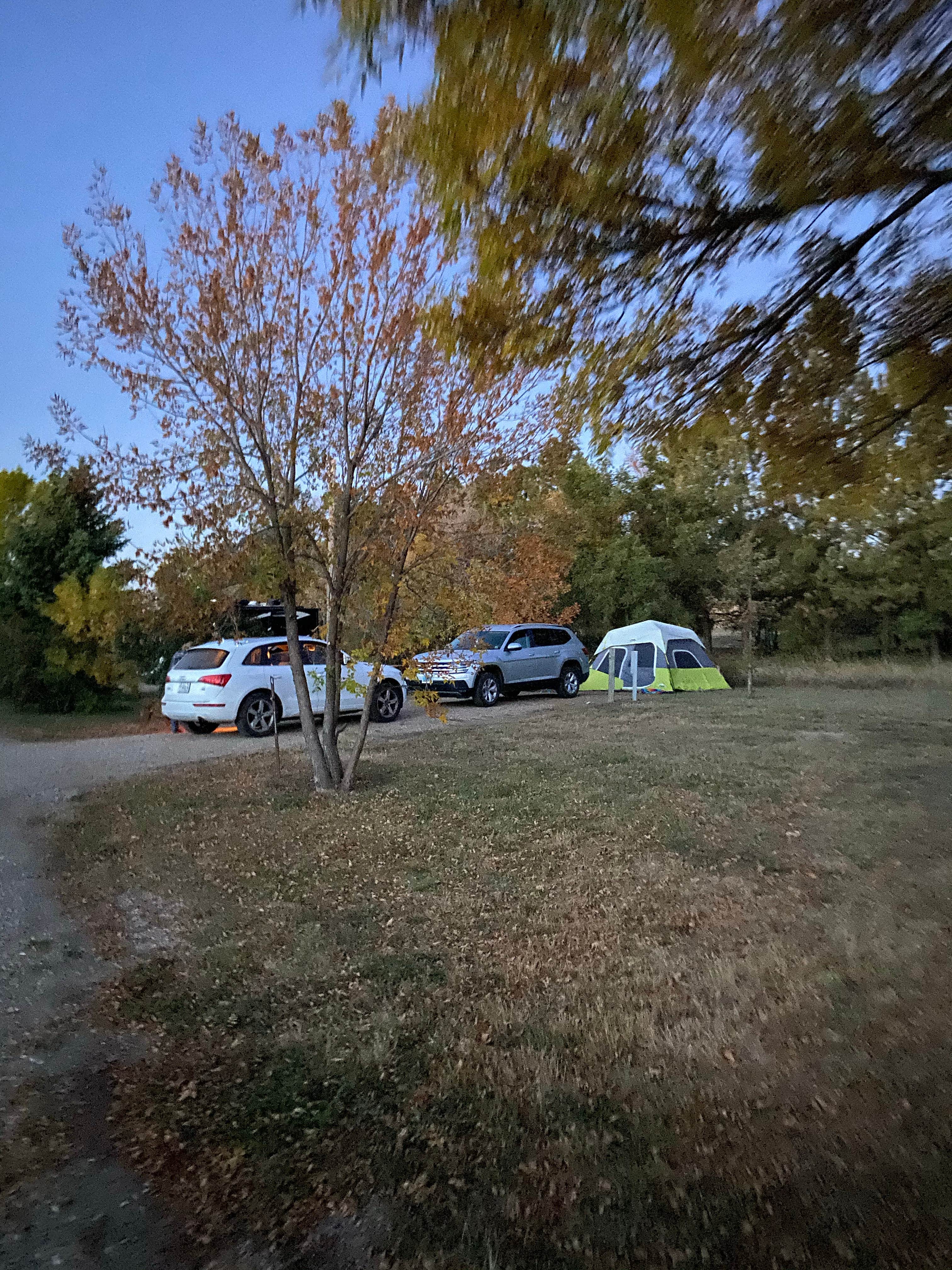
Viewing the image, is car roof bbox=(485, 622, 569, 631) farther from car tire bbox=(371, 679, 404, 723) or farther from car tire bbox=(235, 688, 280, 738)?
car tire bbox=(235, 688, 280, 738)

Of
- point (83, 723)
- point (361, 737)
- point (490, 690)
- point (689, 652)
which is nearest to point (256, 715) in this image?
point (83, 723)

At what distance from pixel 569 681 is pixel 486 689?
3120 millimetres

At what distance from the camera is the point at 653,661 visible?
2134cm

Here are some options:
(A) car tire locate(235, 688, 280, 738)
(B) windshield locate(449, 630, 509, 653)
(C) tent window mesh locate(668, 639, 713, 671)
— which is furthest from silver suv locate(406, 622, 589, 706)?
(A) car tire locate(235, 688, 280, 738)

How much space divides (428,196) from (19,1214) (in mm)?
4089

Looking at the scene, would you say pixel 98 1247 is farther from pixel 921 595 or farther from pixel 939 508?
pixel 921 595

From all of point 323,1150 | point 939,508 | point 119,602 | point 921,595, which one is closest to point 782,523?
point 921,595

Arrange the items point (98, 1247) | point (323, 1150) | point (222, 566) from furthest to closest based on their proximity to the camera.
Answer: point (222, 566), point (323, 1150), point (98, 1247)

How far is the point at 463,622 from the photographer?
7875 mm

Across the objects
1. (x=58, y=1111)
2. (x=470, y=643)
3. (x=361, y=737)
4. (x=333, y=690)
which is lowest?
(x=58, y=1111)

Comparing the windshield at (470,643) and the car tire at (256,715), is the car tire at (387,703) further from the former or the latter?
the car tire at (256,715)

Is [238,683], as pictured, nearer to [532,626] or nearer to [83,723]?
[83,723]

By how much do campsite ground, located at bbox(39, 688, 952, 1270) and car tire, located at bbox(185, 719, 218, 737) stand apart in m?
5.99

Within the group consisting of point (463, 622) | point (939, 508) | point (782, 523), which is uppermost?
point (782, 523)
